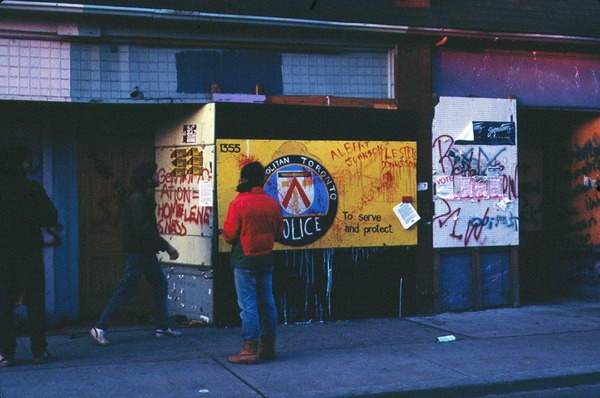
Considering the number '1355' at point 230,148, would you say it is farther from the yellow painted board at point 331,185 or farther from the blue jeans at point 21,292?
the blue jeans at point 21,292

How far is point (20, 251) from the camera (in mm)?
5848

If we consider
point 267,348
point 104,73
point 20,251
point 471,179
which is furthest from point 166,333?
point 471,179

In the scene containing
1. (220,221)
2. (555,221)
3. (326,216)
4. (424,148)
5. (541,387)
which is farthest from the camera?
(555,221)

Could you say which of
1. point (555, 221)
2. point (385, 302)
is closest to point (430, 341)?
point (385, 302)

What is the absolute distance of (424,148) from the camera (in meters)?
8.48

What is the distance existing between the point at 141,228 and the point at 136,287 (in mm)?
669

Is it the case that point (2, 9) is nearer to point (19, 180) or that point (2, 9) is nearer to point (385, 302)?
point (19, 180)

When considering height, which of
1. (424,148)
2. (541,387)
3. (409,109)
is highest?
(409,109)

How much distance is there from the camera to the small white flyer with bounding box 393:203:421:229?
27.2 ft

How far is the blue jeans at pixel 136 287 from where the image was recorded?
6.62 meters

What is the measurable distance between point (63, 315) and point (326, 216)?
11.4ft

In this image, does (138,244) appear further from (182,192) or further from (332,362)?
Result: (332,362)

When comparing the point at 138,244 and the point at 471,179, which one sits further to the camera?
the point at 471,179

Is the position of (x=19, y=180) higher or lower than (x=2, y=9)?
lower
